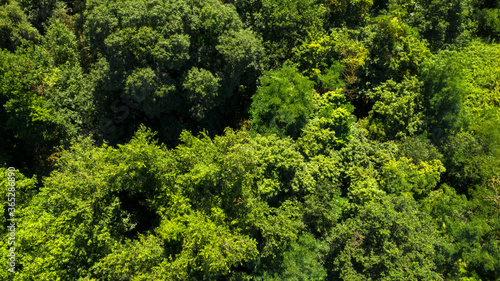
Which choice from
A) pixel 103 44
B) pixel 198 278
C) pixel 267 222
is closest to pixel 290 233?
pixel 267 222

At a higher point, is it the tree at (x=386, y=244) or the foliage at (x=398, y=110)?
the foliage at (x=398, y=110)

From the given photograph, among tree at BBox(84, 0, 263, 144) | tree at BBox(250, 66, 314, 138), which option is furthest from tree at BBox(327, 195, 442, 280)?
tree at BBox(84, 0, 263, 144)

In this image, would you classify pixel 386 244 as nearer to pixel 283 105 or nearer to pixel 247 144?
pixel 247 144

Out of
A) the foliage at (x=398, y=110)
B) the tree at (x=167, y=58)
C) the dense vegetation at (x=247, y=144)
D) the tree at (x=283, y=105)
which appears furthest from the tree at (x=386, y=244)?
the tree at (x=167, y=58)

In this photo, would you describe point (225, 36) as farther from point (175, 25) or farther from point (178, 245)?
point (178, 245)

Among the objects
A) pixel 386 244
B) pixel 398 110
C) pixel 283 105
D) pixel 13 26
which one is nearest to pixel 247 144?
pixel 283 105

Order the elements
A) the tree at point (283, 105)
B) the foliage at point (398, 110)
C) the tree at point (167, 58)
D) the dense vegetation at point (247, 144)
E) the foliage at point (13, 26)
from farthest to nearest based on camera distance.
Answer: the foliage at point (13, 26) < the foliage at point (398, 110) < the tree at point (283, 105) < the tree at point (167, 58) < the dense vegetation at point (247, 144)

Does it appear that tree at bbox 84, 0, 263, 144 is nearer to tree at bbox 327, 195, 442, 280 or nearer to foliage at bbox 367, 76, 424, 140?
foliage at bbox 367, 76, 424, 140

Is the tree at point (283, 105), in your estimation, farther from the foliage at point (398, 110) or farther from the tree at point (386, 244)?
the tree at point (386, 244)

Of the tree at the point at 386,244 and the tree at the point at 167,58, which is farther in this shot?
the tree at the point at 167,58
